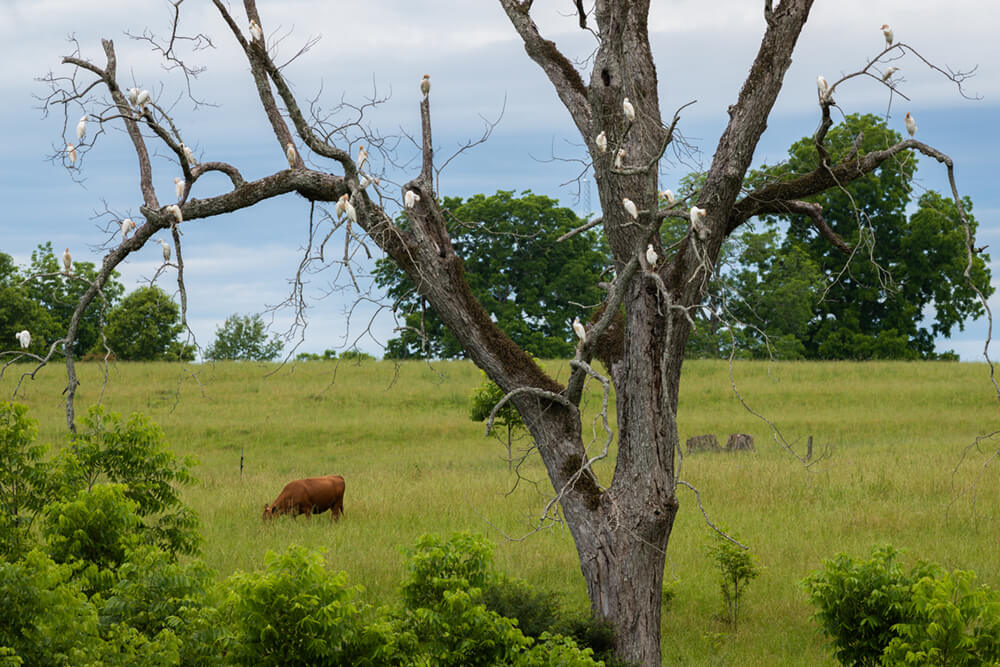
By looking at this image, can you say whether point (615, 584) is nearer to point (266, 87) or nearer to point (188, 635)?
point (188, 635)

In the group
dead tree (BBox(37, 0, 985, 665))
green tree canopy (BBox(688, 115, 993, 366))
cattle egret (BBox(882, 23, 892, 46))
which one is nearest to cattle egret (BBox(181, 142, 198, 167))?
dead tree (BBox(37, 0, 985, 665))

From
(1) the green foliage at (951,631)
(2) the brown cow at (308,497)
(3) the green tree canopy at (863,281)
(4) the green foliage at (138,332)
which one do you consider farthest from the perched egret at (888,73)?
(4) the green foliage at (138,332)

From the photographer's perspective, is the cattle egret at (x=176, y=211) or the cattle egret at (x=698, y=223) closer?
the cattle egret at (x=698, y=223)

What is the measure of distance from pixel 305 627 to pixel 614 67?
628cm

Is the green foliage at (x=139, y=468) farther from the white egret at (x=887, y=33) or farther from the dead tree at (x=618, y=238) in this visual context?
the white egret at (x=887, y=33)

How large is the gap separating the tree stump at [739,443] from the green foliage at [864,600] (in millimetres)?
18426

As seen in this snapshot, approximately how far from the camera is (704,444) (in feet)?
94.8

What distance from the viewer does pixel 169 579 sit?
8.05 metres

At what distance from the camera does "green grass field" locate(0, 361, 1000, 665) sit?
1518cm

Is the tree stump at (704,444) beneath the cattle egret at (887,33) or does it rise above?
beneath

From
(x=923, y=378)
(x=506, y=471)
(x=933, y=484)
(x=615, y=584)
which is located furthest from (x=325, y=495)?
(x=923, y=378)

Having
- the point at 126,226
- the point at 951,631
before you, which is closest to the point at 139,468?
the point at 126,226

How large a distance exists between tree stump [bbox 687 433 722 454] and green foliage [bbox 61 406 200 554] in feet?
65.2

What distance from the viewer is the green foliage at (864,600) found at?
390 inches
